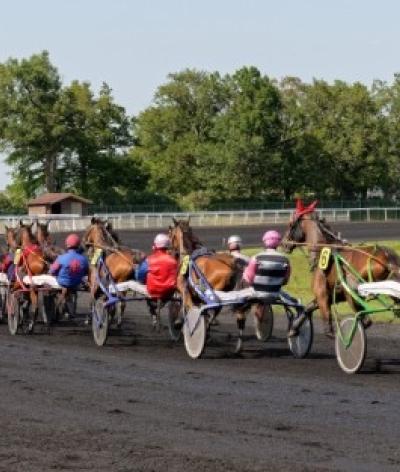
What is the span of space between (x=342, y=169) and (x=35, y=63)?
902 inches

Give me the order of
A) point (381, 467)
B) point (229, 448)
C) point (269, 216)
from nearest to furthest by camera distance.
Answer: point (381, 467), point (229, 448), point (269, 216)

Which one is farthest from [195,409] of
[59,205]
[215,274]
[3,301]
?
[59,205]

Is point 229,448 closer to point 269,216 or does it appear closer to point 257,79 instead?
point 269,216

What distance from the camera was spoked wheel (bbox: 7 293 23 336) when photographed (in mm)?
19891

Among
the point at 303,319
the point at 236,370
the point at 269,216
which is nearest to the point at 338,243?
the point at 303,319

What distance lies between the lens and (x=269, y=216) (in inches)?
2955

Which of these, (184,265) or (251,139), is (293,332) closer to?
(184,265)

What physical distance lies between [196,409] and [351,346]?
9.94 ft

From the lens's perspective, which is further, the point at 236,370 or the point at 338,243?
the point at 338,243

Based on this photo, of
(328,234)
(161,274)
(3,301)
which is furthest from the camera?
(3,301)

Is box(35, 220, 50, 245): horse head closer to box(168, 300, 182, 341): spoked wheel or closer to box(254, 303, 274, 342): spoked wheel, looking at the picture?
box(168, 300, 182, 341): spoked wheel

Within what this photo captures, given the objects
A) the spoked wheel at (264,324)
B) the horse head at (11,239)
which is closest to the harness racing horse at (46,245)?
the horse head at (11,239)

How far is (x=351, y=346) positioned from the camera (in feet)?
45.3

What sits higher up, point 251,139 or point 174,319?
point 251,139
